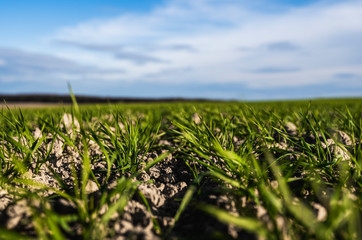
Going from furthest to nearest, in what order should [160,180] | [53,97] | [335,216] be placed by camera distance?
[53,97]
[160,180]
[335,216]

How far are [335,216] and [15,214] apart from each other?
1051mm

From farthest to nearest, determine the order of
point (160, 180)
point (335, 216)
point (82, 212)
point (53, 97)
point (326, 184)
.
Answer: point (53, 97), point (160, 180), point (326, 184), point (82, 212), point (335, 216)

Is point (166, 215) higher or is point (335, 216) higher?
point (335, 216)

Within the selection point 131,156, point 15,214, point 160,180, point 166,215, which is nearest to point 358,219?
point 166,215

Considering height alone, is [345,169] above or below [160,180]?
above

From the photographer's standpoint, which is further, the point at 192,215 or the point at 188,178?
the point at 188,178

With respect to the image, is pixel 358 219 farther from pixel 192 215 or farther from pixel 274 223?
pixel 192 215

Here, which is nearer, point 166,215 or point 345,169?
point 166,215

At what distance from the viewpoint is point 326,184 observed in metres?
1.18

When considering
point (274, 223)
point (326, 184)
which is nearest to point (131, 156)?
point (274, 223)

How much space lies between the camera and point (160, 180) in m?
1.37

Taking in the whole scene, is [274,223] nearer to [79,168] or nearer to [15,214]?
[15,214]

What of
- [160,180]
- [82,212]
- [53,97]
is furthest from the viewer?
[53,97]

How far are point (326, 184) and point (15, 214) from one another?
4.22 feet
